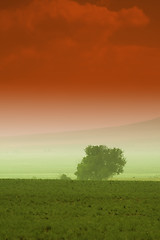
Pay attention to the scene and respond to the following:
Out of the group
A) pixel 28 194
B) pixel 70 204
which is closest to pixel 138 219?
pixel 70 204

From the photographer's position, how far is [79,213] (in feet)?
88.0

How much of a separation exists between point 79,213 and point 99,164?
2924 inches

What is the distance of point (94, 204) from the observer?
30.8 meters

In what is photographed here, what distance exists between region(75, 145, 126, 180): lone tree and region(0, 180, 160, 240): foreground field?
192 ft

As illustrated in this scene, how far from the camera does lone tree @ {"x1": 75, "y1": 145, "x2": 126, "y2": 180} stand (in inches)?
3920

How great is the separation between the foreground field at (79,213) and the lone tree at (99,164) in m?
58.5

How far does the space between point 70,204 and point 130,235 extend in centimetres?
1015

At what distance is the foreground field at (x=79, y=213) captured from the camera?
21.2m

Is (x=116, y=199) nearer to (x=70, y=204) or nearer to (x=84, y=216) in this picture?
(x=70, y=204)

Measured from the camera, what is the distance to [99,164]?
331 feet

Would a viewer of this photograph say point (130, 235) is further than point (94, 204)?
No

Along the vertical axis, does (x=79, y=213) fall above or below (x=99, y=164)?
below

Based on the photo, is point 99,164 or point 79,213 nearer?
point 79,213

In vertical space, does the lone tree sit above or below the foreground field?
above
